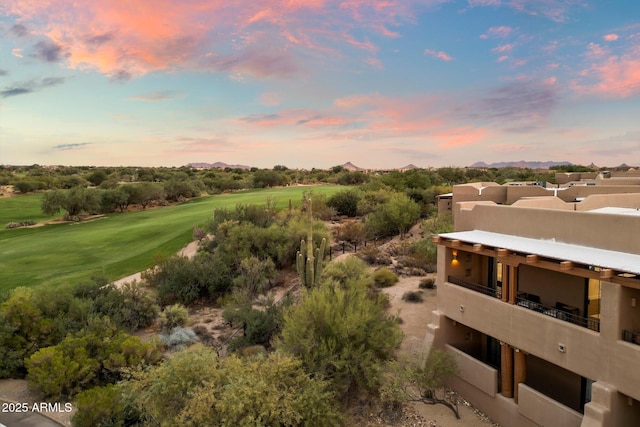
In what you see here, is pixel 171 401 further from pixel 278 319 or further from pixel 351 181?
pixel 351 181

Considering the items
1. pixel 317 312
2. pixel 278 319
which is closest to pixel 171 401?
pixel 317 312

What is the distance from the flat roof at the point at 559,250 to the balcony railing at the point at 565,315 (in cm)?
160

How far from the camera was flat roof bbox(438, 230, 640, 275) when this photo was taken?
9383mm

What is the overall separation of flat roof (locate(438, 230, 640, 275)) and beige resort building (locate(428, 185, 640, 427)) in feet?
0.09

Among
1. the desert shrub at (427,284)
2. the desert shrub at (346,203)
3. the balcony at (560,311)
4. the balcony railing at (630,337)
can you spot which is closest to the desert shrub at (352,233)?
the desert shrub at (346,203)

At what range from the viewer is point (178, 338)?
690 inches

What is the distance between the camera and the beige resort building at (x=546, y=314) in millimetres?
9109

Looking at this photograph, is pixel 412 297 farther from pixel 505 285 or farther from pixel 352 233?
pixel 352 233

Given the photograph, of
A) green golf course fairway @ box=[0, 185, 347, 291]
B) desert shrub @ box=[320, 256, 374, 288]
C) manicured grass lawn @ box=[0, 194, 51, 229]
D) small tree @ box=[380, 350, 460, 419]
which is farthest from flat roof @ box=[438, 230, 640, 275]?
manicured grass lawn @ box=[0, 194, 51, 229]

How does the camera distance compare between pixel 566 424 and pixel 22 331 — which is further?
pixel 22 331

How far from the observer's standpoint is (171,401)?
33.3 feet

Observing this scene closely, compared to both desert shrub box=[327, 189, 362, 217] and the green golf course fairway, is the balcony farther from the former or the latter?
desert shrub box=[327, 189, 362, 217]

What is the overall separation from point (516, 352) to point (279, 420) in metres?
7.05

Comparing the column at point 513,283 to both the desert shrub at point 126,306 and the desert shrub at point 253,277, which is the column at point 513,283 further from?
the desert shrub at point 126,306
